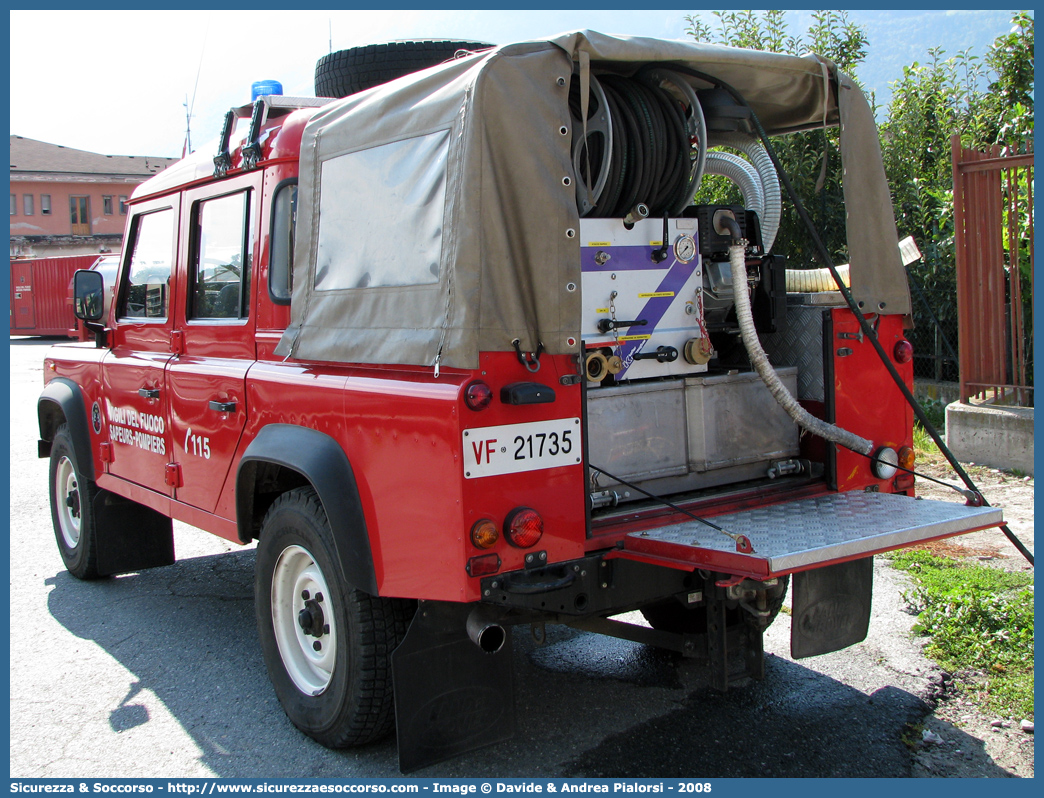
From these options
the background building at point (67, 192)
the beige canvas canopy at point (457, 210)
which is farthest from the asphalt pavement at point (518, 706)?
the background building at point (67, 192)

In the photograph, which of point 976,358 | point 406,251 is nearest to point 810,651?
point 406,251

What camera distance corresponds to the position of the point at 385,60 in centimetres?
437

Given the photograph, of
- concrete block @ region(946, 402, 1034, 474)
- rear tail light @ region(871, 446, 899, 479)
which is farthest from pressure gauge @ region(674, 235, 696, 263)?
concrete block @ region(946, 402, 1034, 474)

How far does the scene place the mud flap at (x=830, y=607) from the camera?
3.37 meters

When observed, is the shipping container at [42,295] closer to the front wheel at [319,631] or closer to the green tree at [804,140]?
the green tree at [804,140]

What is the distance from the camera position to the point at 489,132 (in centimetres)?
292

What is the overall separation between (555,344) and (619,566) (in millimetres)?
847

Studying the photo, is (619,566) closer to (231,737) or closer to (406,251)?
(406,251)

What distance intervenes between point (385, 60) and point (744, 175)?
72.5 inches

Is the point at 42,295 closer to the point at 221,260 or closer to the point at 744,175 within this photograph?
the point at 221,260

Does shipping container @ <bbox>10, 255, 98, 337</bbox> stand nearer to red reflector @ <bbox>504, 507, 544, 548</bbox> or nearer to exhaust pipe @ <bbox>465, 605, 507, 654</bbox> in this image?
exhaust pipe @ <bbox>465, 605, 507, 654</bbox>

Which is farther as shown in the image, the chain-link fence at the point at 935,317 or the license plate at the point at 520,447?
the chain-link fence at the point at 935,317

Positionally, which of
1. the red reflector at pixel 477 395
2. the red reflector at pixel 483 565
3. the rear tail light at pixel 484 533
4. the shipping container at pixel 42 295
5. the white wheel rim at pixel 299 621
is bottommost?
the white wheel rim at pixel 299 621

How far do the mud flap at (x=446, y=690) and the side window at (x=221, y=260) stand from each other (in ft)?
6.18
